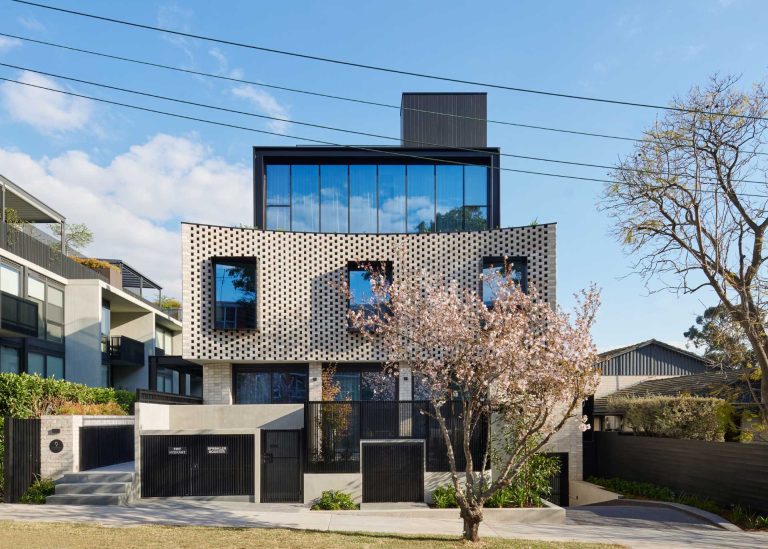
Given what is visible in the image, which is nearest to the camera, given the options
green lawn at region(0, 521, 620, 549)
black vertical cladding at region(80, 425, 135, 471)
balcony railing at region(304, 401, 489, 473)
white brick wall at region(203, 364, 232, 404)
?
green lawn at region(0, 521, 620, 549)

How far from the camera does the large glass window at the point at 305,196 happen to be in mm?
24750

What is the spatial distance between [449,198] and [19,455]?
53.8 ft

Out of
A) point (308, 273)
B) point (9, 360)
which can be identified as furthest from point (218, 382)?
point (9, 360)

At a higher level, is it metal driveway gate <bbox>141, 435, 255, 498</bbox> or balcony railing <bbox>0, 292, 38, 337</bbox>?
balcony railing <bbox>0, 292, 38, 337</bbox>

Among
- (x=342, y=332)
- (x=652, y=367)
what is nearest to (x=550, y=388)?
(x=342, y=332)

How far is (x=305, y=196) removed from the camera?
978 inches

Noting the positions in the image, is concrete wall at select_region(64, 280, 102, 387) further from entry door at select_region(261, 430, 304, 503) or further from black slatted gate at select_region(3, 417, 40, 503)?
entry door at select_region(261, 430, 304, 503)

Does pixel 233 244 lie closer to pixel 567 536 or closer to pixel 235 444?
pixel 235 444

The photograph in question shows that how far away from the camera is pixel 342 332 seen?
21.7 m

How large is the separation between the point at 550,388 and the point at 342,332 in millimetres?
10977

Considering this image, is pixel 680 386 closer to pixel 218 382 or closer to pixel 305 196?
pixel 305 196

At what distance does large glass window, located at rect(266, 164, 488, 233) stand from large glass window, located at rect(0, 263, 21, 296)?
10.5m

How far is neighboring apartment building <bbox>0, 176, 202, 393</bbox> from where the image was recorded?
25609 millimetres

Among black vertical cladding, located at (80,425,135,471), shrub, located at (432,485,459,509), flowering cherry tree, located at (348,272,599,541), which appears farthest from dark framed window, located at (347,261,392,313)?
flowering cherry tree, located at (348,272,599,541)
